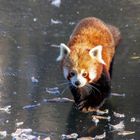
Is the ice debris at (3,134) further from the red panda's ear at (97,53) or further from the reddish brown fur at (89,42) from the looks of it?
the red panda's ear at (97,53)

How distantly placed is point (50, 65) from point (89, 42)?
1615mm

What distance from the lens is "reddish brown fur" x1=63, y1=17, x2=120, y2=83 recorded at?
6564mm

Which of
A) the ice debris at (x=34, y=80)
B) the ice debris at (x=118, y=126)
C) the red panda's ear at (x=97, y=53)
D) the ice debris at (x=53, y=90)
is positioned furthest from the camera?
the ice debris at (x=34, y=80)

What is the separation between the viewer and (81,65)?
6.49 m

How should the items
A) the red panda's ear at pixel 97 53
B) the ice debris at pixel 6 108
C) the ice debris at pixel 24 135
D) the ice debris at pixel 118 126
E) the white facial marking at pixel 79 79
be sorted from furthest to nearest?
the ice debris at pixel 6 108
the red panda's ear at pixel 97 53
the ice debris at pixel 118 126
the white facial marking at pixel 79 79
the ice debris at pixel 24 135

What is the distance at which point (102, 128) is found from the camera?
656 cm

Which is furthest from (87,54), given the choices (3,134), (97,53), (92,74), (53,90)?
(3,134)

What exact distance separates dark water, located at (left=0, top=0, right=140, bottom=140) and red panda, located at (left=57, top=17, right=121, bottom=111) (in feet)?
1.47

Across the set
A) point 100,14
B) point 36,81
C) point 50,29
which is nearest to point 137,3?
point 100,14

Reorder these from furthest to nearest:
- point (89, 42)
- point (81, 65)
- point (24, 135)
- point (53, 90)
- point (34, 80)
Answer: point (34, 80) → point (53, 90) → point (89, 42) → point (81, 65) → point (24, 135)

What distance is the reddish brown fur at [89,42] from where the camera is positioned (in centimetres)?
656

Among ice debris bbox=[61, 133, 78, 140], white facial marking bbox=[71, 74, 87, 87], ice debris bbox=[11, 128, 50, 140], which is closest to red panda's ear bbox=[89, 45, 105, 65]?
white facial marking bbox=[71, 74, 87, 87]

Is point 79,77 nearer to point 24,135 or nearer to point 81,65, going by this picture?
point 81,65

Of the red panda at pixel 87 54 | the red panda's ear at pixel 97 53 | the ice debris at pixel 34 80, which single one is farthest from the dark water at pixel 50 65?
the red panda's ear at pixel 97 53
